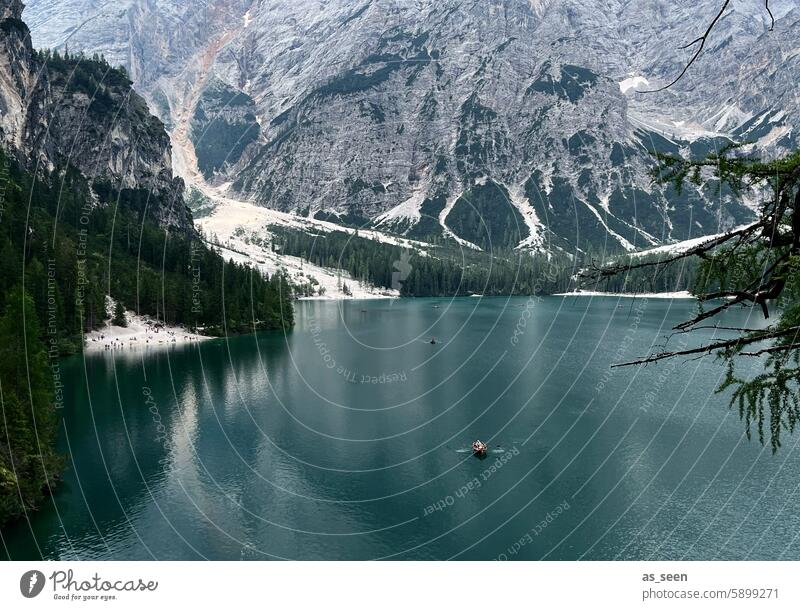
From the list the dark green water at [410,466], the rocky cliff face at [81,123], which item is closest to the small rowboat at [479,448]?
the dark green water at [410,466]

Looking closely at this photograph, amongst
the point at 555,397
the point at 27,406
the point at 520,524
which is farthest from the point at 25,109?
the point at 520,524

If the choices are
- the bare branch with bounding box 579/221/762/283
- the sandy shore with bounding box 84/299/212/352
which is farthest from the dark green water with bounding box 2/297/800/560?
the sandy shore with bounding box 84/299/212/352

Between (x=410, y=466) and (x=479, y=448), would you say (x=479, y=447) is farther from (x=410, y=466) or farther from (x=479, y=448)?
(x=410, y=466)

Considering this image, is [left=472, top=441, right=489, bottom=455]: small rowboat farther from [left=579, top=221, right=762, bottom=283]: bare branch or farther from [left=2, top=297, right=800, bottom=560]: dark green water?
[left=579, top=221, right=762, bottom=283]: bare branch

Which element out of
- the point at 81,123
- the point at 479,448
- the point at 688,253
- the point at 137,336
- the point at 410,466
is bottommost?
the point at 410,466

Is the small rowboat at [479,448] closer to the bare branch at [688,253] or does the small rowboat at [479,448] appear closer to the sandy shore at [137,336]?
the bare branch at [688,253]

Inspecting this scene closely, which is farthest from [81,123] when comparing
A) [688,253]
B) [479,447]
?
[688,253]

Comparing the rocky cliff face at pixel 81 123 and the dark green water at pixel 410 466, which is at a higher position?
the rocky cliff face at pixel 81 123
